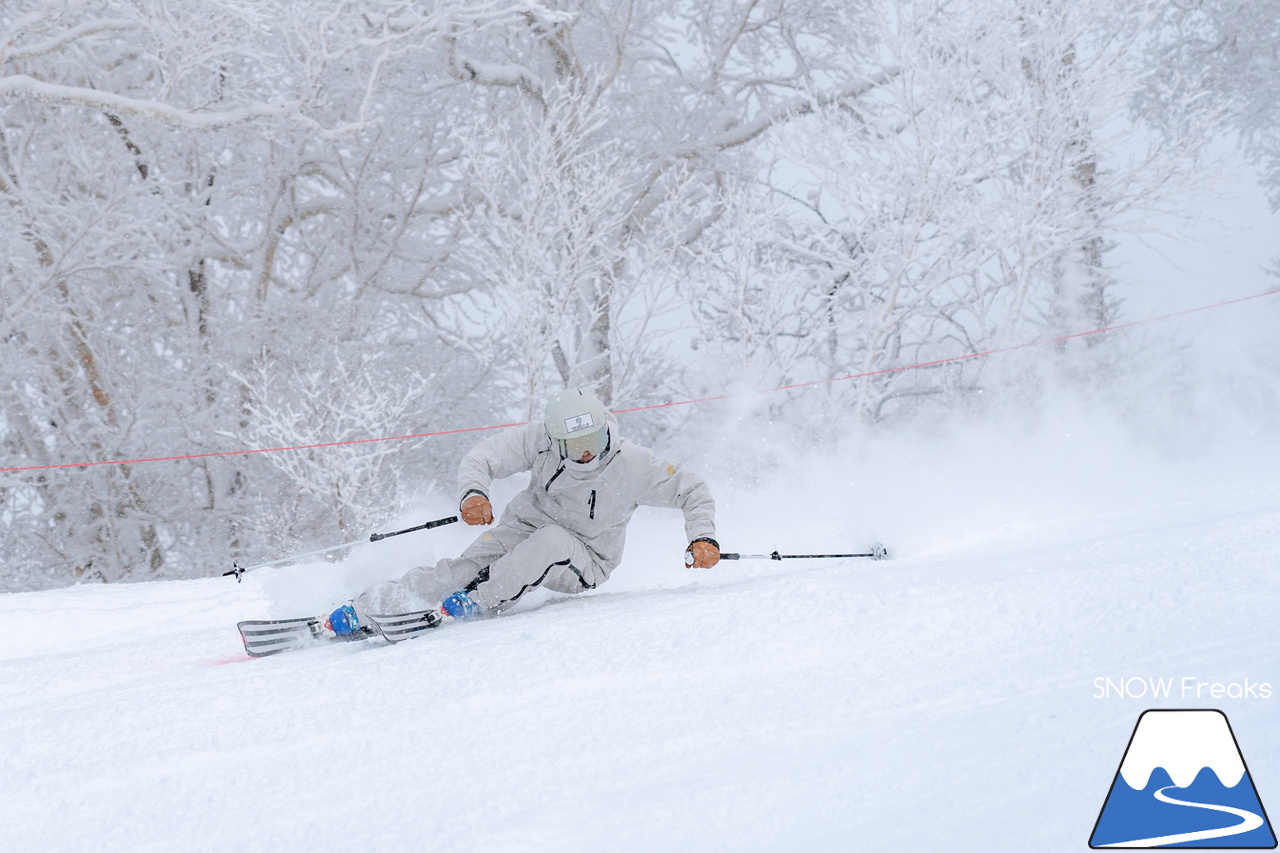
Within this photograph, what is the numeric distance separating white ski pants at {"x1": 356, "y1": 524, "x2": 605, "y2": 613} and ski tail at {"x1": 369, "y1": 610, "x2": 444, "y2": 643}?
142 mm


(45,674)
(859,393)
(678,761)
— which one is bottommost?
(678,761)

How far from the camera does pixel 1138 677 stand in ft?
7.74

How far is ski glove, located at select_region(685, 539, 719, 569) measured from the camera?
387 cm

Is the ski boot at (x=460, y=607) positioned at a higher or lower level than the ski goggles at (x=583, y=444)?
lower

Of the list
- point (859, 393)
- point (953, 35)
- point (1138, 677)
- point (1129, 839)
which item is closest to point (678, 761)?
point (1129, 839)

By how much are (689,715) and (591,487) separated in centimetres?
171

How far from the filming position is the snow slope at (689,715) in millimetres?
1946

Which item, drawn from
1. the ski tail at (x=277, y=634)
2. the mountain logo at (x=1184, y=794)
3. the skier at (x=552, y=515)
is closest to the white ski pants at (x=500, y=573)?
the skier at (x=552, y=515)

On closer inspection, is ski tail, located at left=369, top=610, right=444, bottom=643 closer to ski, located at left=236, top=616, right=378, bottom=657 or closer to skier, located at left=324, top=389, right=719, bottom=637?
skier, located at left=324, top=389, right=719, bottom=637

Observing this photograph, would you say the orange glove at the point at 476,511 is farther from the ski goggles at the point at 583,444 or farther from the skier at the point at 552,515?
the ski goggles at the point at 583,444

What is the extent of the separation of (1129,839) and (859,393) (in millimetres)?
9917

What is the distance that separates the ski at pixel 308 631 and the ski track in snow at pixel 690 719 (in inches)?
4.8

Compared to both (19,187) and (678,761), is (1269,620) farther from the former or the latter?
(19,187)

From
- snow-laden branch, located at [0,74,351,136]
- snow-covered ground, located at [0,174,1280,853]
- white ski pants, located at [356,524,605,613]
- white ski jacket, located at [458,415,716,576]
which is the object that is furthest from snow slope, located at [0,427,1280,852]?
snow-laden branch, located at [0,74,351,136]
